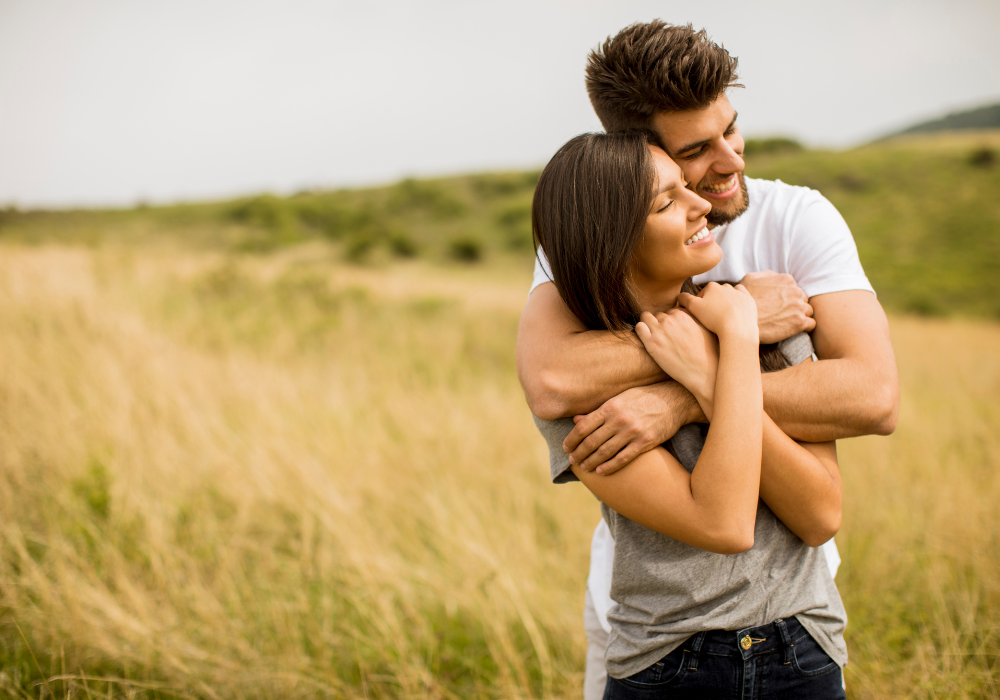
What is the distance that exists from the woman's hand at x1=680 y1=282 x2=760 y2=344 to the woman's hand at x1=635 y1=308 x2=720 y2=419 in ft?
0.08

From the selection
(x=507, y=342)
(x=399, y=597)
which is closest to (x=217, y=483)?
(x=399, y=597)

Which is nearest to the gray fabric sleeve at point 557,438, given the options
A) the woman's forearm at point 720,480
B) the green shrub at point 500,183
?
the woman's forearm at point 720,480

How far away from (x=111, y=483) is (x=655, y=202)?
3.86 m

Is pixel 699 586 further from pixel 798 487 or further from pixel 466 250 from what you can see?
pixel 466 250

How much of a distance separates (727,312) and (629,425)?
383mm

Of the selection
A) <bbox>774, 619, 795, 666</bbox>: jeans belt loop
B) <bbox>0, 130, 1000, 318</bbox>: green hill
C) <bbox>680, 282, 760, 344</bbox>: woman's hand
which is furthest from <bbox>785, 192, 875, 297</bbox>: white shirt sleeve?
<bbox>0, 130, 1000, 318</bbox>: green hill

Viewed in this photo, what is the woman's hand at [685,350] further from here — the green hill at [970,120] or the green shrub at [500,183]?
the green hill at [970,120]

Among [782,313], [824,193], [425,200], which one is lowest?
[782,313]

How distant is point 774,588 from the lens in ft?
4.62

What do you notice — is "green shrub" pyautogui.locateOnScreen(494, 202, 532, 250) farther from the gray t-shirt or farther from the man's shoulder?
the gray t-shirt

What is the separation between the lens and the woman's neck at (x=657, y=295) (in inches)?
62.4

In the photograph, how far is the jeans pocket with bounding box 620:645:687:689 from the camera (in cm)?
141

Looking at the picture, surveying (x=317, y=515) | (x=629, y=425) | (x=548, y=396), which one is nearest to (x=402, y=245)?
(x=317, y=515)

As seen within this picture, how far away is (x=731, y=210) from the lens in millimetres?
1659
